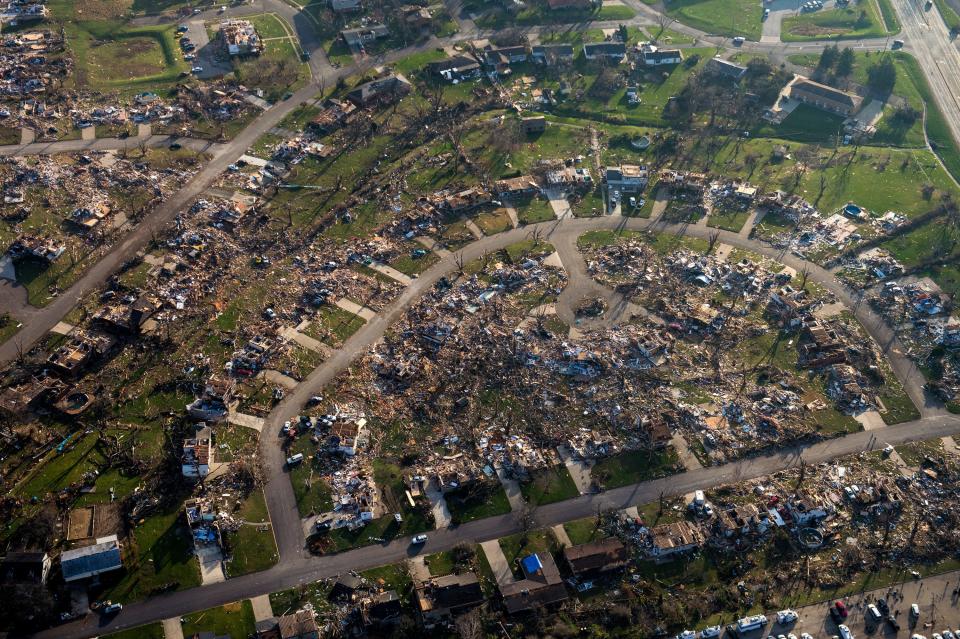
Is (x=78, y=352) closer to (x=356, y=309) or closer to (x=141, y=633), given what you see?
(x=356, y=309)

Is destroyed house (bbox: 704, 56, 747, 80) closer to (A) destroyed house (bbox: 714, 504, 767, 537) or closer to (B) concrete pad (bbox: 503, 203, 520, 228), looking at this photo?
(B) concrete pad (bbox: 503, 203, 520, 228)

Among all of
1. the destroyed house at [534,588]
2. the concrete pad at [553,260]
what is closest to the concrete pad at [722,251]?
the concrete pad at [553,260]

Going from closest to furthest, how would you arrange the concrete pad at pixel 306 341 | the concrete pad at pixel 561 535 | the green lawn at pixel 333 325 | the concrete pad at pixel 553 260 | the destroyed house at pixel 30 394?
the concrete pad at pixel 561 535 < the destroyed house at pixel 30 394 < the concrete pad at pixel 306 341 < the green lawn at pixel 333 325 < the concrete pad at pixel 553 260

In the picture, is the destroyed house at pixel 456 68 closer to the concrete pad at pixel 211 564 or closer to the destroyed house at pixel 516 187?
the destroyed house at pixel 516 187

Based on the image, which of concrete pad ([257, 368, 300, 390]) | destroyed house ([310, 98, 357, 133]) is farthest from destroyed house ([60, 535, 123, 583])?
destroyed house ([310, 98, 357, 133])

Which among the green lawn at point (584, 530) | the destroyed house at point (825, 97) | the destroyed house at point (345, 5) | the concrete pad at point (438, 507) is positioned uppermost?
the destroyed house at point (345, 5)

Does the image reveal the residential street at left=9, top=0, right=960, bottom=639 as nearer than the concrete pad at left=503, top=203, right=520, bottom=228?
Yes
